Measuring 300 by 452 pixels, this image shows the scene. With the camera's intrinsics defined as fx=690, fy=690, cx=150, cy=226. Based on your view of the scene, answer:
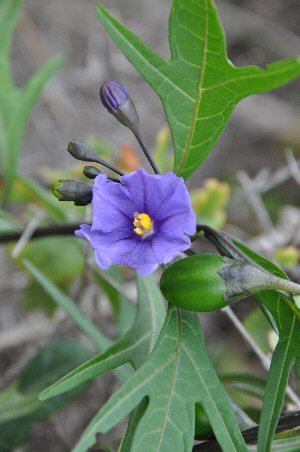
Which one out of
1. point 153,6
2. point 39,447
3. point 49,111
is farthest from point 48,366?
point 153,6

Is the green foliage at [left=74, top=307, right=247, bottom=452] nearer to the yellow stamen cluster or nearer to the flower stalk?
the yellow stamen cluster

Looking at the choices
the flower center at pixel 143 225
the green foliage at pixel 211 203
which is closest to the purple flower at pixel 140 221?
the flower center at pixel 143 225

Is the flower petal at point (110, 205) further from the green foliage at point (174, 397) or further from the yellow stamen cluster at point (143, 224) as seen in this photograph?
the green foliage at point (174, 397)

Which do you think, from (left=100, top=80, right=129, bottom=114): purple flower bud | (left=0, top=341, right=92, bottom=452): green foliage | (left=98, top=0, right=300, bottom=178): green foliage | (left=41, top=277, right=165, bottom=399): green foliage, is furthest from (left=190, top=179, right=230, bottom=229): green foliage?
(left=100, top=80, right=129, bottom=114): purple flower bud

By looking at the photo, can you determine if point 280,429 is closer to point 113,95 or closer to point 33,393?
point 113,95

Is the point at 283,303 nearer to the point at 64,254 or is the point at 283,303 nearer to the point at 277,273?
the point at 277,273


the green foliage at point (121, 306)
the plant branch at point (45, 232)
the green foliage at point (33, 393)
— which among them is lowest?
the green foliage at point (33, 393)
